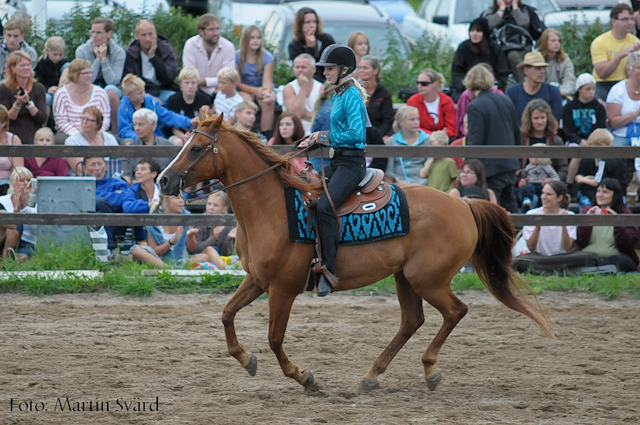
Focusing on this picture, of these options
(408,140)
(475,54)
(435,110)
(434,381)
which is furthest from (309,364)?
(475,54)

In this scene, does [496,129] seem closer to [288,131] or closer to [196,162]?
[288,131]

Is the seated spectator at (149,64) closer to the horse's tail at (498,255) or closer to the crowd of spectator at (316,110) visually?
the crowd of spectator at (316,110)

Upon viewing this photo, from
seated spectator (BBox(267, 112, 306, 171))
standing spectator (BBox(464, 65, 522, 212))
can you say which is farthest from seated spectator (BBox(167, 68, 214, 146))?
standing spectator (BBox(464, 65, 522, 212))

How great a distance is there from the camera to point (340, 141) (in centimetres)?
562

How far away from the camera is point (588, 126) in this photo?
10.9 metres

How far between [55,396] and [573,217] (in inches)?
229

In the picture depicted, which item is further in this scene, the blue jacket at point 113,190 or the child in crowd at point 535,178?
the child in crowd at point 535,178

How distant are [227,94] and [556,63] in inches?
202

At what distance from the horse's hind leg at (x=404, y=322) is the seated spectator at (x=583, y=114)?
578 cm

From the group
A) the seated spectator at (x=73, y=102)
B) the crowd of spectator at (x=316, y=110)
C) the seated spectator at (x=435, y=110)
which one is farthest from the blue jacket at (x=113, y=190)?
the seated spectator at (x=435, y=110)

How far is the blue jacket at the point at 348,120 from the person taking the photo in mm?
5559

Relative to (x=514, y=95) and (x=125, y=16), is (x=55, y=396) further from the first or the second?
(x=125, y=16)

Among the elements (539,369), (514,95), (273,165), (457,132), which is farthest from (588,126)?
(273,165)

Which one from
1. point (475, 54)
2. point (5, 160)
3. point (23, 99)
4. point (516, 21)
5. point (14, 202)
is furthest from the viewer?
point (516, 21)
